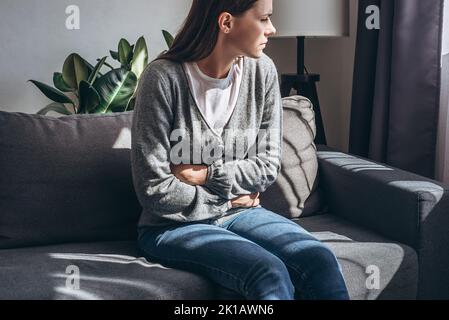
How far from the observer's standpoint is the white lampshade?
2357mm

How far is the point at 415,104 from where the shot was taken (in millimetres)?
2258

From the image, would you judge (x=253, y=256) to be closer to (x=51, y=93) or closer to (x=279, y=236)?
(x=279, y=236)

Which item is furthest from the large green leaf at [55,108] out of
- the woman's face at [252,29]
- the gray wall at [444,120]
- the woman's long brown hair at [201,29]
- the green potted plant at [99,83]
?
the gray wall at [444,120]

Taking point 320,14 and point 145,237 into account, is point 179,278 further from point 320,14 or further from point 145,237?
point 320,14

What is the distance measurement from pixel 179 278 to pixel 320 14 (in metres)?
1.23

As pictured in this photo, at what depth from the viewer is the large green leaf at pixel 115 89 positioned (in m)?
2.21

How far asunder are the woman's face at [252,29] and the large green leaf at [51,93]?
2.83 feet

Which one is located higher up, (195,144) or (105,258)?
(195,144)

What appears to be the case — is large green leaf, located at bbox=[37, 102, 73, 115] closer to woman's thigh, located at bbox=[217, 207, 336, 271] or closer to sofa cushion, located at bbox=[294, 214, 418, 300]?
woman's thigh, located at bbox=[217, 207, 336, 271]

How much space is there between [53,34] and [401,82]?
126 cm

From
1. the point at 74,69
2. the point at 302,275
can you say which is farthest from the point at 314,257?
the point at 74,69

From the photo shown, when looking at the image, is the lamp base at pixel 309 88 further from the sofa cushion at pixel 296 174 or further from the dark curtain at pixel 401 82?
the sofa cushion at pixel 296 174

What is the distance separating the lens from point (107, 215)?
1.83 metres
